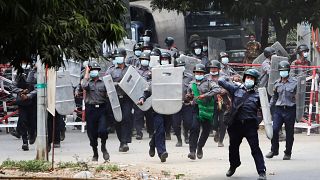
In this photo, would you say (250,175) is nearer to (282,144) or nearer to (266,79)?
(282,144)

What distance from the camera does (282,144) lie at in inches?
870

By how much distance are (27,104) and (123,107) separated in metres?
2.02

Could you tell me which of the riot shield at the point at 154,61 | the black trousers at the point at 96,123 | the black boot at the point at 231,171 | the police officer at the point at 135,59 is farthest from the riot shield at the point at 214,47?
the black boot at the point at 231,171

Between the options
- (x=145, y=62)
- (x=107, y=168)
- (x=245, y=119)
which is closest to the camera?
(x=245, y=119)

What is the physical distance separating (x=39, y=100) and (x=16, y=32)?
22.0ft

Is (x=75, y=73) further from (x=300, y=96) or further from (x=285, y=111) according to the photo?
(x=285, y=111)

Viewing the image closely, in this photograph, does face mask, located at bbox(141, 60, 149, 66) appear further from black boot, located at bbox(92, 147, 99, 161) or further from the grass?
the grass

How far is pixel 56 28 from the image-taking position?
11.3m

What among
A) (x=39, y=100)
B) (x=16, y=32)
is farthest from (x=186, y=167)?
(x=16, y=32)

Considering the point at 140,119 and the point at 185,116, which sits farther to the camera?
the point at 140,119

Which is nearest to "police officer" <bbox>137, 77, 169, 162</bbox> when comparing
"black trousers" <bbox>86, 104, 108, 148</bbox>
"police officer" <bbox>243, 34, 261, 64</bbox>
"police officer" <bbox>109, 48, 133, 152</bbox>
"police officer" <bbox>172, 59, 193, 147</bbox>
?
"black trousers" <bbox>86, 104, 108, 148</bbox>

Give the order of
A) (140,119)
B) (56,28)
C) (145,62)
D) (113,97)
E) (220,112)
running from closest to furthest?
(56,28)
(113,97)
(145,62)
(220,112)
(140,119)

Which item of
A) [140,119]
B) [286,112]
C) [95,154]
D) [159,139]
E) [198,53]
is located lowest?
[95,154]

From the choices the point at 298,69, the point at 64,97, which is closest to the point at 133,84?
the point at 64,97
